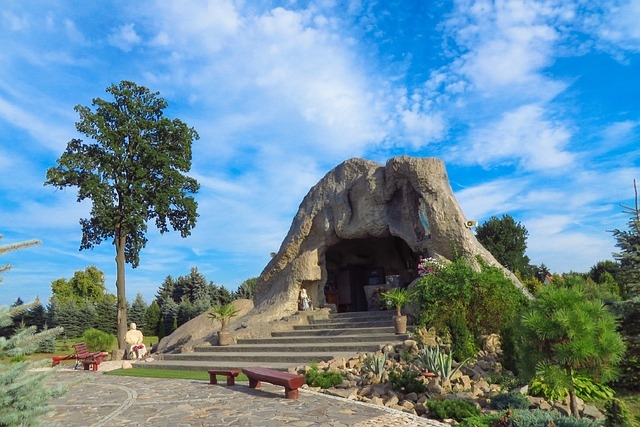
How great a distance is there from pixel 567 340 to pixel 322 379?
464 cm

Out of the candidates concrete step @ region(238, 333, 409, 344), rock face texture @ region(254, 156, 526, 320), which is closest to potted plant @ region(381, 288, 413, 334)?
concrete step @ region(238, 333, 409, 344)

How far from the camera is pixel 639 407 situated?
24.1 ft

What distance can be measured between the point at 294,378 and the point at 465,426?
9.99ft

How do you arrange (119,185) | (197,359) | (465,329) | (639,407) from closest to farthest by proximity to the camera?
(639,407) → (465,329) → (197,359) → (119,185)

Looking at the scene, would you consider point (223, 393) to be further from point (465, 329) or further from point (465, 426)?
point (465, 329)

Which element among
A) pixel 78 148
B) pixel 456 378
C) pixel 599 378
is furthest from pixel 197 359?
pixel 78 148

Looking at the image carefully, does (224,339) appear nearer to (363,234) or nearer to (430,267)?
(363,234)

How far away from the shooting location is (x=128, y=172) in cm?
2320

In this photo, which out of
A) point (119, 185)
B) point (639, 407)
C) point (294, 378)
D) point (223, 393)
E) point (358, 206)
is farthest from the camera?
point (119, 185)

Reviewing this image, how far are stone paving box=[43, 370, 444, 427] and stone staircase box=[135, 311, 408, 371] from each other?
2125 mm

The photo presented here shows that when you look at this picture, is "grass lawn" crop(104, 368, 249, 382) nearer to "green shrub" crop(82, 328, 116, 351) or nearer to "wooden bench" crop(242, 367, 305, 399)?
"wooden bench" crop(242, 367, 305, 399)

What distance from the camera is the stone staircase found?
1176cm

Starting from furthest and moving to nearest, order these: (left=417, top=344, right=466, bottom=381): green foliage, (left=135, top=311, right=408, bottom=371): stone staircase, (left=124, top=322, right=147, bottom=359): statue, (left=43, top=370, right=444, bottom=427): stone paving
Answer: (left=124, top=322, right=147, bottom=359): statue → (left=135, top=311, right=408, bottom=371): stone staircase → (left=417, top=344, right=466, bottom=381): green foliage → (left=43, top=370, right=444, bottom=427): stone paving

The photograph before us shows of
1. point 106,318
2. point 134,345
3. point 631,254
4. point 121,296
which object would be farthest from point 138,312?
point 631,254
